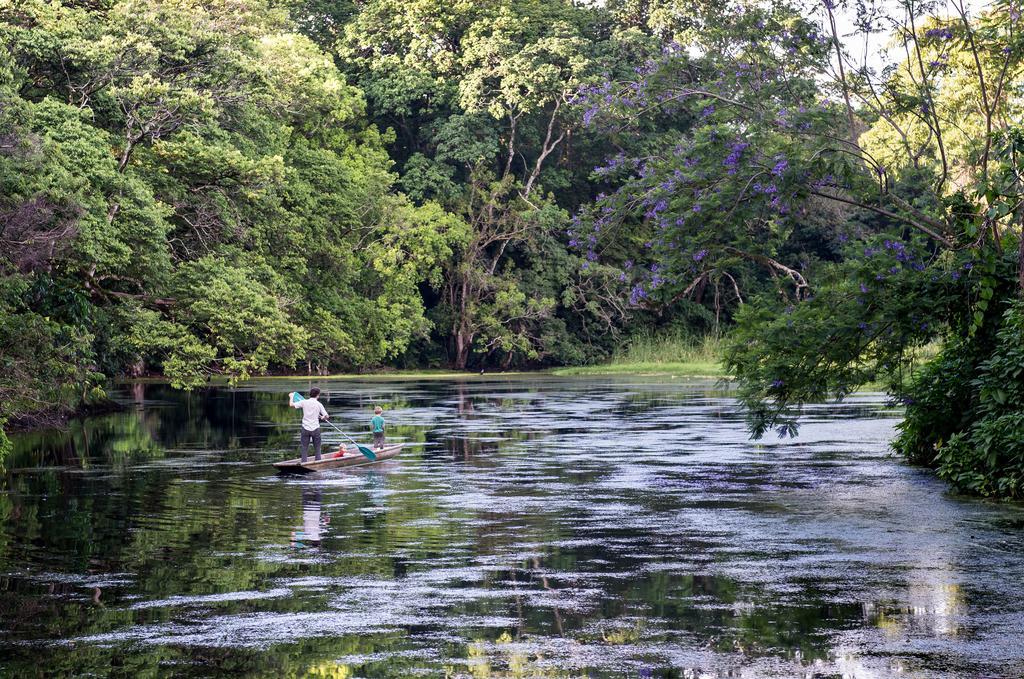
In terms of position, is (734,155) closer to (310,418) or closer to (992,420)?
(992,420)

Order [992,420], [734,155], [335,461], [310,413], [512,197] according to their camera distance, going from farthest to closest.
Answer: [512,197], [335,461], [310,413], [734,155], [992,420]

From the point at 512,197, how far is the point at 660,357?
11.7 metres

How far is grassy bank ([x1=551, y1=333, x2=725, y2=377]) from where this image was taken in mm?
71375

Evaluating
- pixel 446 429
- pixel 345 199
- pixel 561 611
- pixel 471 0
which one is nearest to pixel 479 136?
pixel 471 0

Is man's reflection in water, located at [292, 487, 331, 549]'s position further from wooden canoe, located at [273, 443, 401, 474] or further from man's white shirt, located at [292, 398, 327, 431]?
man's white shirt, located at [292, 398, 327, 431]

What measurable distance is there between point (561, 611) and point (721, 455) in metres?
16.0

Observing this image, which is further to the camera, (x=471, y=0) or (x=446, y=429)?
(x=471, y=0)

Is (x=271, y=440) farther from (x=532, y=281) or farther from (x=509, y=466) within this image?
(x=532, y=281)

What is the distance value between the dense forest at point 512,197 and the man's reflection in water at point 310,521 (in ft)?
19.7

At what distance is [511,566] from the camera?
13680 mm

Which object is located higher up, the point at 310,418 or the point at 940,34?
the point at 940,34

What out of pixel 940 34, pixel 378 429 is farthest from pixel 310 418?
pixel 940 34

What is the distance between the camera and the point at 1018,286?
20.7 meters

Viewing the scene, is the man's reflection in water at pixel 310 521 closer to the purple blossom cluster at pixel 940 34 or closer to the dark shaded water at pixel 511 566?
the dark shaded water at pixel 511 566
